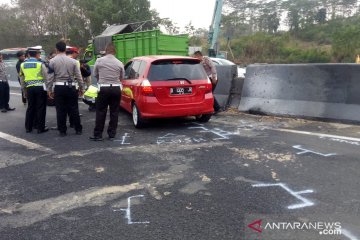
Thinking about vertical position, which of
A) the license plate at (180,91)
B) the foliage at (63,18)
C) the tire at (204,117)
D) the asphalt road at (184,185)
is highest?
the foliage at (63,18)

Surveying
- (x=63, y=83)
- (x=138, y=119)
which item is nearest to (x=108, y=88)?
(x=63, y=83)

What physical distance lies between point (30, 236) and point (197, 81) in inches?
206

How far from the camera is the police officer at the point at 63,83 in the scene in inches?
282

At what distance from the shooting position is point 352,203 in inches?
150

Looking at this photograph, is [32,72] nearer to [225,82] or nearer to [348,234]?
[225,82]

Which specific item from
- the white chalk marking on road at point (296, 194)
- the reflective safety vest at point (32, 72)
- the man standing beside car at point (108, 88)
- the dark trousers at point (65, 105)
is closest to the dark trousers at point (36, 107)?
the reflective safety vest at point (32, 72)

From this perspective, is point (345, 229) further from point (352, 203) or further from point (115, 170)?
point (115, 170)

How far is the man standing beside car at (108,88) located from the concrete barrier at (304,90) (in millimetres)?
3841

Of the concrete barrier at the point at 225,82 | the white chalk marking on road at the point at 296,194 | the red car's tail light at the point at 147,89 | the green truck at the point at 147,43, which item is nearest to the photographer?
the white chalk marking on road at the point at 296,194

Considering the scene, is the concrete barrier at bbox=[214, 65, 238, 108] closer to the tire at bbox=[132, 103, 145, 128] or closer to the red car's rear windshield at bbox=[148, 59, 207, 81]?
the red car's rear windshield at bbox=[148, 59, 207, 81]

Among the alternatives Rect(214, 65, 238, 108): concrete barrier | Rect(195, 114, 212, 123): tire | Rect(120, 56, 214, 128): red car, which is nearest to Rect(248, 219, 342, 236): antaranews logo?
Rect(120, 56, 214, 128): red car

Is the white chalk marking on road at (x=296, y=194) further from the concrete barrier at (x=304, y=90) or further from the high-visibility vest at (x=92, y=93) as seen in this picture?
the high-visibility vest at (x=92, y=93)

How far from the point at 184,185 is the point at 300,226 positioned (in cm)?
154

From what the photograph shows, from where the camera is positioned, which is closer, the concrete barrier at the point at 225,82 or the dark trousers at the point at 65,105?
the dark trousers at the point at 65,105
